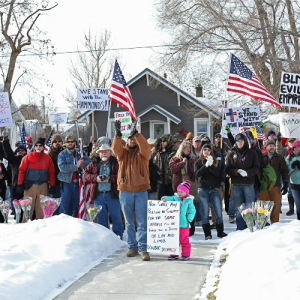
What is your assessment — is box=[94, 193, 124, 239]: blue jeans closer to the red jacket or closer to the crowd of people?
the crowd of people

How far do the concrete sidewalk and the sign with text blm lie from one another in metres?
0.21

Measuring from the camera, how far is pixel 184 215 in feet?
23.5

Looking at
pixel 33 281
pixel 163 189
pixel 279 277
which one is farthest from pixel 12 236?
pixel 279 277

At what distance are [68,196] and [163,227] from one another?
10.9ft

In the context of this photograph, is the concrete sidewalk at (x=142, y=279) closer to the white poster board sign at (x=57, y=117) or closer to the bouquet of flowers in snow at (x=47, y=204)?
the bouquet of flowers in snow at (x=47, y=204)

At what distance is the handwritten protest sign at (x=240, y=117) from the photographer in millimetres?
12898

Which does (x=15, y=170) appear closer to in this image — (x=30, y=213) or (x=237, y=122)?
(x=30, y=213)

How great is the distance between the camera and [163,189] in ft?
31.9

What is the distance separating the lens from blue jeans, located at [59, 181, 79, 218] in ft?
31.8

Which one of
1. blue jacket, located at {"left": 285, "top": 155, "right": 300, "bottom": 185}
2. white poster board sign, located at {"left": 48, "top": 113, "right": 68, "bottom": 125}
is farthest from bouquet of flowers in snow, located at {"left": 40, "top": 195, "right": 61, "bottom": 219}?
white poster board sign, located at {"left": 48, "top": 113, "right": 68, "bottom": 125}

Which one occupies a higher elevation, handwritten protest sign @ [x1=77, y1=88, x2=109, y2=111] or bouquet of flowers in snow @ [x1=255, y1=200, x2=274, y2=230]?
handwritten protest sign @ [x1=77, y1=88, x2=109, y2=111]

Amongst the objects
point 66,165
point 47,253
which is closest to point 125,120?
point 66,165

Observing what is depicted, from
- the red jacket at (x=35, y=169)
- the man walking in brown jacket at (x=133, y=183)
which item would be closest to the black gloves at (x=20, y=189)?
the red jacket at (x=35, y=169)

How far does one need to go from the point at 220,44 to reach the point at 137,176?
1811cm
